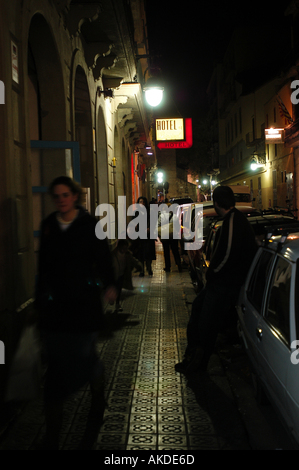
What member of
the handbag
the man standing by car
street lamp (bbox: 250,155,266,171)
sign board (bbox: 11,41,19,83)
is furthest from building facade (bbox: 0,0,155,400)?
street lamp (bbox: 250,155,266,171)

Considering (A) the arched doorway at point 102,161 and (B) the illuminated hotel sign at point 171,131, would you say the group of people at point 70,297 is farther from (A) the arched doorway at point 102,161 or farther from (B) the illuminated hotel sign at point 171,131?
(B) the illuminated hotel sign at point 171,131

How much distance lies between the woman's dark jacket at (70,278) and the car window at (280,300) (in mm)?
1324

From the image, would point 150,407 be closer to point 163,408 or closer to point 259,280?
point 163,408

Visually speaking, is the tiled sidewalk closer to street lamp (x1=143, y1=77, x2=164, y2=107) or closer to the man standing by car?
the man standing by car

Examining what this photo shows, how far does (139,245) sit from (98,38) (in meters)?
5.03

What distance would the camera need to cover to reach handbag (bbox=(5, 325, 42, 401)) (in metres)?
3.52

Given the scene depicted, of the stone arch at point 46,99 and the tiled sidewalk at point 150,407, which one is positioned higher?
the stone arch at point 46,99

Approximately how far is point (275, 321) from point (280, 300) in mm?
165

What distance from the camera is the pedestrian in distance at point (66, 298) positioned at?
3.41 metres

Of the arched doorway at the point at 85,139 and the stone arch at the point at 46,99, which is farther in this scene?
the arched doorway at the point at 85,139

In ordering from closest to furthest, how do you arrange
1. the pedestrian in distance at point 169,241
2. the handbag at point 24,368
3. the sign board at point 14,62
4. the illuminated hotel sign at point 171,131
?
the handbag at point 24,368
the sign board at point 14,62
the pedestrian in distance at point 169,241
the illuminated hotel sign at point 171,131

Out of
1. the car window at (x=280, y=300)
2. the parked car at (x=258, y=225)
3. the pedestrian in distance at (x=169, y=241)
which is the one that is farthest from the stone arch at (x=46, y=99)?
the pedestrian in distance at (x=169, y=241)
